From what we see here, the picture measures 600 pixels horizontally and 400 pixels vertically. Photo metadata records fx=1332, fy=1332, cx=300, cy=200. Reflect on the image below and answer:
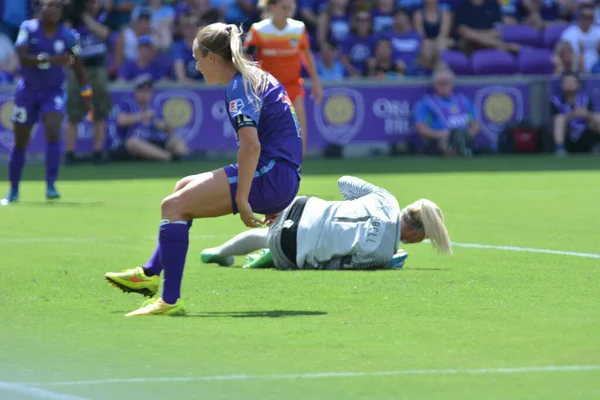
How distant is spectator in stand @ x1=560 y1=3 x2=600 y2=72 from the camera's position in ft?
85.8

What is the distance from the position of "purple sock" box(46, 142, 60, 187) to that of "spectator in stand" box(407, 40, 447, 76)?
10732 millimetres

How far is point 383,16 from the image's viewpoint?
26078mm

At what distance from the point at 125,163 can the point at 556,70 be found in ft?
28.8

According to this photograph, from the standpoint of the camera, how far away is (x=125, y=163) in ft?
74.0

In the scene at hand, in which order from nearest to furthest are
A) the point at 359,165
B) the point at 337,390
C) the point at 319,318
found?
the point at 337,390 < the point at 319,318 < the point at 359,165

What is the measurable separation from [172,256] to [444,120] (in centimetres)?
1721

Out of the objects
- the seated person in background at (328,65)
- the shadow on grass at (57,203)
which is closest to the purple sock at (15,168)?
the shadow on grass at (57,203)

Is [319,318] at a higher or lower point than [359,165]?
higher

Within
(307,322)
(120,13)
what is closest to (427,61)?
(120,13)

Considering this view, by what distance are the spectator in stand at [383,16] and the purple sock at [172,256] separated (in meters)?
19.2

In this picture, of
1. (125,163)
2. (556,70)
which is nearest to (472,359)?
(125,163)

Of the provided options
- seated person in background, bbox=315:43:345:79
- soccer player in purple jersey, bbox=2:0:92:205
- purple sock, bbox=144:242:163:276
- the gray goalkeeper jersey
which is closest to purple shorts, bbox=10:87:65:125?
soccer player in purple jersey, bbox=2:0:92:205

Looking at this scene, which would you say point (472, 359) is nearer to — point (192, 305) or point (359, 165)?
point (192, 305)

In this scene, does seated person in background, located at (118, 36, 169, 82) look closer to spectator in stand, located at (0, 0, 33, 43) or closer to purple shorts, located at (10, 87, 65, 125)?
spectator in stand, located at (0, 0, 33, 43)
